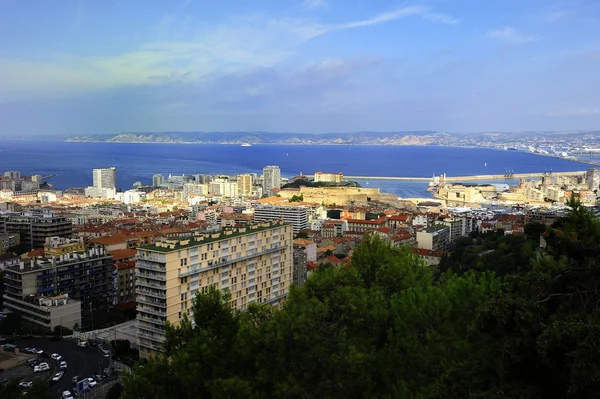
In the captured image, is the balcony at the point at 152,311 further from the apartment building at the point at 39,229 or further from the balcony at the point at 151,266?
the apartment building at the point at 39,229

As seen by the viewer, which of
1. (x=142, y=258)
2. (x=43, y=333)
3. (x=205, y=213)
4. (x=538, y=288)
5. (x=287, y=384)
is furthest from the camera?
(x=205, y=213)

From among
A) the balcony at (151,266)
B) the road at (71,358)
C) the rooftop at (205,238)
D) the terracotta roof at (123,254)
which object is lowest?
the road at (71,358)

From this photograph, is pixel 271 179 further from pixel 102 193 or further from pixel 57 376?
pixel 57 376

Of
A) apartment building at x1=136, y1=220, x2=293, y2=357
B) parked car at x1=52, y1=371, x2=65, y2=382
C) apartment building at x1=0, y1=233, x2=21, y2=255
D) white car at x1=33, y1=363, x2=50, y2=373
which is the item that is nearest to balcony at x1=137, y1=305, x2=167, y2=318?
apartment building at x1=136, y1=220, x2=293, y2=357

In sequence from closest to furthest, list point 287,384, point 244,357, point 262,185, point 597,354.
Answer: point 597,354
point 287,384
point 244,357
point 262,185

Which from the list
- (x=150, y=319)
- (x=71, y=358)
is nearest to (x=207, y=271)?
(x=150, y=319)

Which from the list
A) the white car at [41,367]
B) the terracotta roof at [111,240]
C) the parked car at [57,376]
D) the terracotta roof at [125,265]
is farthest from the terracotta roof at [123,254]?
the parked car at [57,376]

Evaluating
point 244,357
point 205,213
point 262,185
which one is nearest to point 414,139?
point 262,185

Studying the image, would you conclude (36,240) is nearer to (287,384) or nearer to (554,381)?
(287,384)
